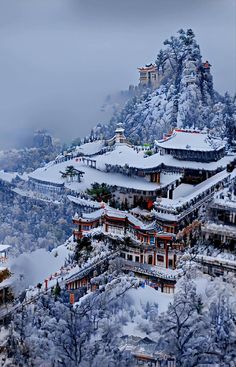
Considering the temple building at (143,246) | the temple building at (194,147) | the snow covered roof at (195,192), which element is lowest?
the temple building at (143,246)

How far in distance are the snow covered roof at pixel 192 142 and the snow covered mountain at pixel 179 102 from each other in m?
3.22

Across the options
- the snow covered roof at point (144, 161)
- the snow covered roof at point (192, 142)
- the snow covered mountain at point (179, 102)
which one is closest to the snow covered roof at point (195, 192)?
the snow covered roof at point (144, 161)

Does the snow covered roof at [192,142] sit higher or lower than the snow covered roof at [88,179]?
higher

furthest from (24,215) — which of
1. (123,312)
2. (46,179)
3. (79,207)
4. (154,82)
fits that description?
(154,82)

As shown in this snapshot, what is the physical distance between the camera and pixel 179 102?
Answer: 19109 millimetres

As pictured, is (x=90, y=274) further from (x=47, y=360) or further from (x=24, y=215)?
(x=24, y=215)

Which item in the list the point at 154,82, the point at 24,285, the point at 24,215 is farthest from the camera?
the point at 154,82

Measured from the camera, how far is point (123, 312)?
846 cm

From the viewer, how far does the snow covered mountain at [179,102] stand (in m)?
18.7

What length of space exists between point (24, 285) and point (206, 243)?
10.5ft

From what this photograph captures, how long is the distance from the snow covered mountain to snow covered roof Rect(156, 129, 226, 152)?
127 inches

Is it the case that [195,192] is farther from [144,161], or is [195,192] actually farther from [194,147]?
[194,147]

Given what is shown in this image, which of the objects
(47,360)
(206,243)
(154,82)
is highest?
(154,82)

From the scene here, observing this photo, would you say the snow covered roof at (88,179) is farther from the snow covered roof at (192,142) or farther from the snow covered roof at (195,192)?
the snow covered roof at (192,142)
